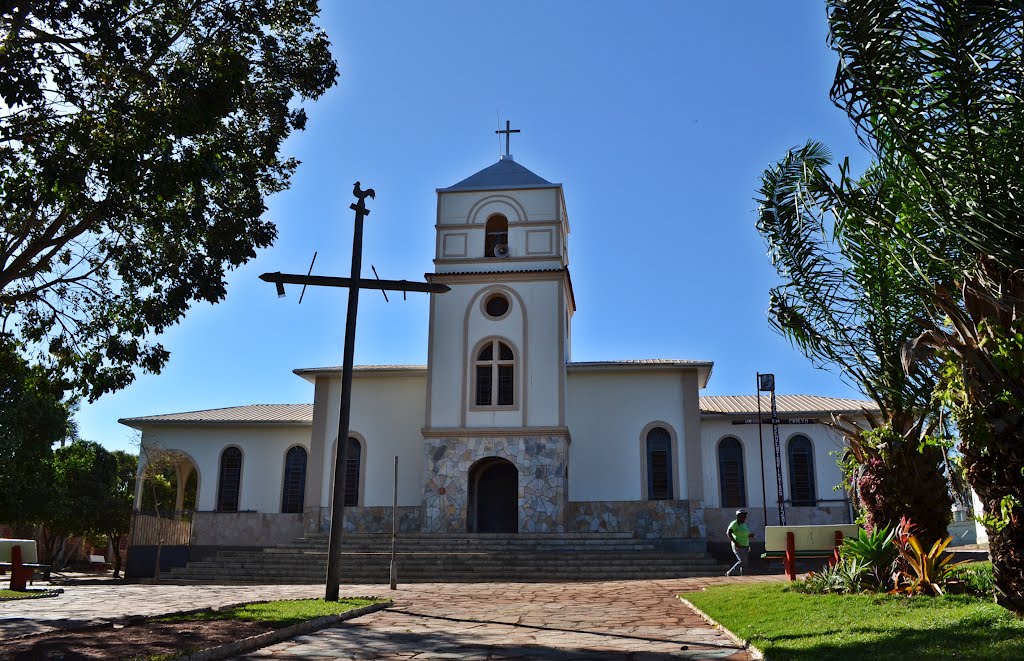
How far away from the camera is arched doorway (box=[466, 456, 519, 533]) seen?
1008 inches

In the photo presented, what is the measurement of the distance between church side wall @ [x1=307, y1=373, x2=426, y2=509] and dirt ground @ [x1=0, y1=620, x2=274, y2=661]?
670 inches

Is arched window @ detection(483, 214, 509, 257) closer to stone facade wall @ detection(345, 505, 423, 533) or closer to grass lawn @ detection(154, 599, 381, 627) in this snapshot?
stone facade wall @ detection(345, 505, 423, 533)

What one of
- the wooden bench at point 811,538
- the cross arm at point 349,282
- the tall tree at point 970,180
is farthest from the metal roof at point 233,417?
the tall tree at point 970,180

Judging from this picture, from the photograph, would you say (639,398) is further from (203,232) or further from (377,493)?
(203,232)

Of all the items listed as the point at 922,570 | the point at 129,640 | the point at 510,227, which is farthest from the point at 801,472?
the point at 129,640

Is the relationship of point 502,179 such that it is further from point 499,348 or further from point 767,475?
point 767,475

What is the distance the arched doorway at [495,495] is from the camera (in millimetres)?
25594

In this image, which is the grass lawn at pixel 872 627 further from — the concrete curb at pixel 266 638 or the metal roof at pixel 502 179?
the metal roof at pixel 502 179

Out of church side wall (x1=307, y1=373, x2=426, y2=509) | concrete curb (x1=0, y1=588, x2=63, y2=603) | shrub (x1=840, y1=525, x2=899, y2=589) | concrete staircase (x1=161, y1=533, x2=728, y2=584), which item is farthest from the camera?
Result: church side wall (x1=307, y1=373, x2=426, y2=509)

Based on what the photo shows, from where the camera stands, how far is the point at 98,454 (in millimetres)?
37188

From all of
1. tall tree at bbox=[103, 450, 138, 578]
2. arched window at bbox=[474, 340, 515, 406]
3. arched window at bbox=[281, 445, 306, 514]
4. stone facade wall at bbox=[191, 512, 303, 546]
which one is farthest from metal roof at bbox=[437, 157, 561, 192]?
tall tree at bbox=[103, 450, 138, 578]

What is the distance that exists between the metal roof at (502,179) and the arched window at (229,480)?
11.0 metres

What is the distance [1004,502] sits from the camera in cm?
732

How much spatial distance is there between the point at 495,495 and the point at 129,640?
18.8 meters
